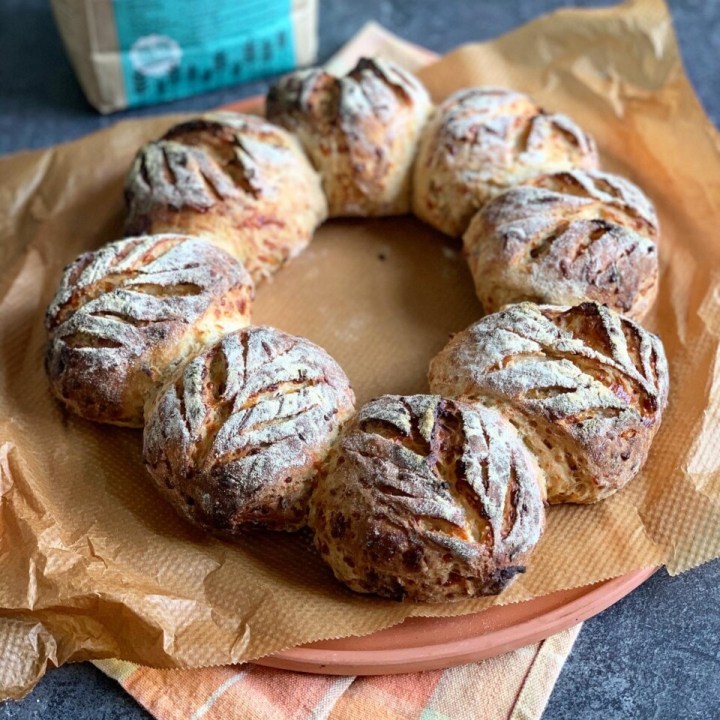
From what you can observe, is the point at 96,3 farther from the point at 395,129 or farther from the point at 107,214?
the point at 395,129

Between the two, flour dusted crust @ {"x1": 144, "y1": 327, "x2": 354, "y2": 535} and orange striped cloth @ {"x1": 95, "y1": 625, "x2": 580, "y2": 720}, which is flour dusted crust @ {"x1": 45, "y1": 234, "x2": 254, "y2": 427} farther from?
orange striped cloth @ {"x1": 95, "y1": 625, "x2": 580, "y2": 720}

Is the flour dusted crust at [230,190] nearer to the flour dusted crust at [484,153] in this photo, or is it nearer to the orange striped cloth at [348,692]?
the flour dusted crust at [484,153]

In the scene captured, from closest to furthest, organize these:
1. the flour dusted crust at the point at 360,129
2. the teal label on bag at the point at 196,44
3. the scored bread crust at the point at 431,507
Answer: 1. the scored bread crust at the point at 431,507
2. the flour dusted crust at the point at 360,129
3. the teal label on bag at the point at 196,44

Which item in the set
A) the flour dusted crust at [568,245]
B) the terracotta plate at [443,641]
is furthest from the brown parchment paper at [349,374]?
the flour dusted crust at [568,245]

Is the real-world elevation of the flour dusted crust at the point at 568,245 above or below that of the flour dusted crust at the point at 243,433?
above

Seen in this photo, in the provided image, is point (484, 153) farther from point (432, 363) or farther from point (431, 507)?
point (431, 507)

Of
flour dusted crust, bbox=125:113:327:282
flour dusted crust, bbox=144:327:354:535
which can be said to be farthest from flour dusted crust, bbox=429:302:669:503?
flour dusted crust, bbox=125:113:327:282
